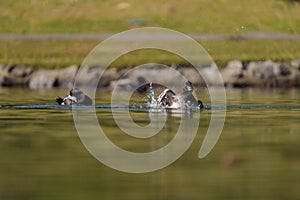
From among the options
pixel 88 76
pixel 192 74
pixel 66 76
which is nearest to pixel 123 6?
pixel 66 76

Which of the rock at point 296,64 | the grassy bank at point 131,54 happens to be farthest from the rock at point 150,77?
the rock at point 296,64

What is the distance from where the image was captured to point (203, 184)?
17.8 metres

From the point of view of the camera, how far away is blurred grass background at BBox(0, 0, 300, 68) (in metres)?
64.7

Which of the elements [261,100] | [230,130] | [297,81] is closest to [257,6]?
[297,81]

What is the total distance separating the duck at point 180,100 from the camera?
3738 cm

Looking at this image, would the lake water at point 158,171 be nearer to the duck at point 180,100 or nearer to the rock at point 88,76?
the duck at point 180,100

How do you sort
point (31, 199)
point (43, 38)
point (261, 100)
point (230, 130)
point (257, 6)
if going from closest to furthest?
1. point (31, 199)
2. point (230, 130)
3. point (261, 100)
4. point (43, 38)
5. point (257, 6)

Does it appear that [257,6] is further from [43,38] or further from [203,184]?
[203,184]

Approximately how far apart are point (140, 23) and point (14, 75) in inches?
529

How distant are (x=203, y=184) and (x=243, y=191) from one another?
0.97m

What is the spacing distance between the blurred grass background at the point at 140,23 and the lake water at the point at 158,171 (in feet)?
106

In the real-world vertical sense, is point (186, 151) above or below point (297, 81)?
below

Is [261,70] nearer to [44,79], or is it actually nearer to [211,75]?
[211,75]

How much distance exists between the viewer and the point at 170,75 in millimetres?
59625
